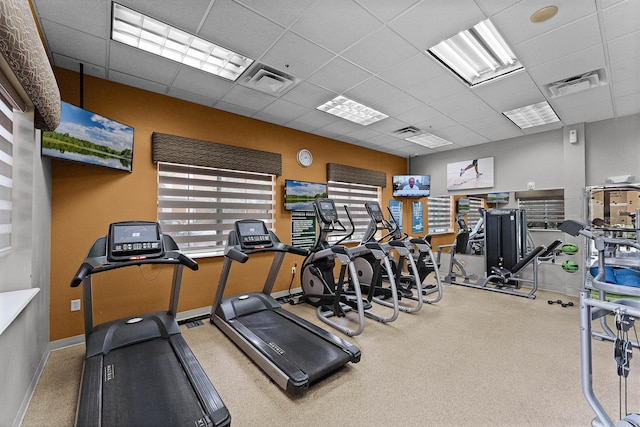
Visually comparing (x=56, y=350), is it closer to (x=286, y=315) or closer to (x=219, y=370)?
(x=219, y=370)

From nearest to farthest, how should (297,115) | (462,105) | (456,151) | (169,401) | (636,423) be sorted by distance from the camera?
(636,423), (169,401), (462,105), (297,115), (456,151)

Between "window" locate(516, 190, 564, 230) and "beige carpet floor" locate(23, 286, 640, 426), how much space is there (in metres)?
2.43

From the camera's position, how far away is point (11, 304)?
1.76 meters

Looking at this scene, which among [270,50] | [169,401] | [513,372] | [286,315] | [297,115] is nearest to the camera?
[169,401]

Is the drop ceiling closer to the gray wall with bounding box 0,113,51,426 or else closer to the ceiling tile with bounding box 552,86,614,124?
the ceiling tile with bounding box 552,86,614,124

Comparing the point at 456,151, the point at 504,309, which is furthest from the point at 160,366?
the point at 456,151

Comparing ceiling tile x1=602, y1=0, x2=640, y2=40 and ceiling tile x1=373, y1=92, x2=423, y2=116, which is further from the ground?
ceiling tile x1=602, y1=0, x2=640, y2=40

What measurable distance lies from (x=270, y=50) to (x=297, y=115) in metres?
1.67

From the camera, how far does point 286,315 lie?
11.1 feet

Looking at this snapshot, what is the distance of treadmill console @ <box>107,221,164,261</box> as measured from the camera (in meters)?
2.49

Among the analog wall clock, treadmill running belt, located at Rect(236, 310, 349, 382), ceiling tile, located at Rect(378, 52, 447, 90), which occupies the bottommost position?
treadmill running belt, located at Rect(236, 310, 349, 382)

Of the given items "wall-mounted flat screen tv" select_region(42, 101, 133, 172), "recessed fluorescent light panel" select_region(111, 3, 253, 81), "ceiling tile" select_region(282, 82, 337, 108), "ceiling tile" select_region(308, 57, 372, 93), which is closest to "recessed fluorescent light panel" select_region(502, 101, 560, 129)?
"ceiling tile" select_region(308, 57, 372, 93)

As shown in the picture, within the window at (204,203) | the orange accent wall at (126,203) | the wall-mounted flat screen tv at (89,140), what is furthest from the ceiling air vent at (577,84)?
the wall-mounted flat screen tv at (89,140)

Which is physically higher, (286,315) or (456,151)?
(456,151)
